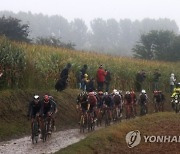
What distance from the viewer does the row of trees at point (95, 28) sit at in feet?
536

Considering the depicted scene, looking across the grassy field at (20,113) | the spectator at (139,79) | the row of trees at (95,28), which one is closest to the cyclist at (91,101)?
the grassy field at (20,113)

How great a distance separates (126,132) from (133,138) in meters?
0.46

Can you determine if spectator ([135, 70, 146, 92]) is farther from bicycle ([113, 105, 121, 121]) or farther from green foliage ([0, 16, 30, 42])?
green foliage ([0, 16, 30, 42])

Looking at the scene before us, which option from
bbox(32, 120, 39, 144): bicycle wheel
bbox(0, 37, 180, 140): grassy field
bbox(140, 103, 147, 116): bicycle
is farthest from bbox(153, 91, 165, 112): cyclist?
bbox(32, 120, 39, 144): bicycle wheel

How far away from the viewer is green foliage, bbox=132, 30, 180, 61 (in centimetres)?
6112

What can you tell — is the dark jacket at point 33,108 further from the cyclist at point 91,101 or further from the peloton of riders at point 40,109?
the cyclist at point 91,101

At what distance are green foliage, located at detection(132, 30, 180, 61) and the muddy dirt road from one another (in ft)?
137

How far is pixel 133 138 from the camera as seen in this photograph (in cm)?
2083

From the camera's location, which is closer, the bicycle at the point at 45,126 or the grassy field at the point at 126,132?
the grassy field at the point at 126,132

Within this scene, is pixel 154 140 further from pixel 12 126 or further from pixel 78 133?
pixel 12 126

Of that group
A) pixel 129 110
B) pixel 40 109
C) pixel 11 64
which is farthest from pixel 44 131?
pixel 129 110

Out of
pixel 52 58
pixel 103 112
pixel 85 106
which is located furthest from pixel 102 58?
pixel 85 106

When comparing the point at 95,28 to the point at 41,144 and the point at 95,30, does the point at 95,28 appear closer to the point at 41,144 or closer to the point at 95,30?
the point at 95,30

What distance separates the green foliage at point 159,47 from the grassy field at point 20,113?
36.2 meters
